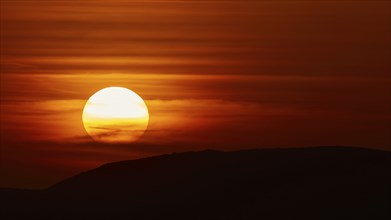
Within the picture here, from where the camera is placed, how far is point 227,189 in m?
93.0

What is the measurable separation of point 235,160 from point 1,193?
21.0 meters

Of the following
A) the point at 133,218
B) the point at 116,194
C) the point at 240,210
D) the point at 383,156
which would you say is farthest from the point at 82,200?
the point at 383,156

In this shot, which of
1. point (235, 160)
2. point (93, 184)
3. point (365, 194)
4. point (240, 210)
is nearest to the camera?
point (365, 194)

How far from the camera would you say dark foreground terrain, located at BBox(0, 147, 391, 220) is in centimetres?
8288

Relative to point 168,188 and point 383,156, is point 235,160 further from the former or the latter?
point 383,156

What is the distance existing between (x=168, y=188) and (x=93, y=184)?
840cm

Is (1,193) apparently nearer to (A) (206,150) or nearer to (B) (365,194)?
(A) (206,150)

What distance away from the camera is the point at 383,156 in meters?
89.8

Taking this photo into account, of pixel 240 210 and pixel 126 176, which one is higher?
pixel 126 176

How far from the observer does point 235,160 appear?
9912 centimetres

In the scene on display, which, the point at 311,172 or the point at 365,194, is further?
the point at 311,172

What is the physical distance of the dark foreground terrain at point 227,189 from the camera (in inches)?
3263

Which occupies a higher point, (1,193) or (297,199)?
(1,193)

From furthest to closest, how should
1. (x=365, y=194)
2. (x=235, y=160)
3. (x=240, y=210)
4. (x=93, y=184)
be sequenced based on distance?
(x=93, y=184), (x=235, y=160), (x=240, y=210), (x=365, y=194)
